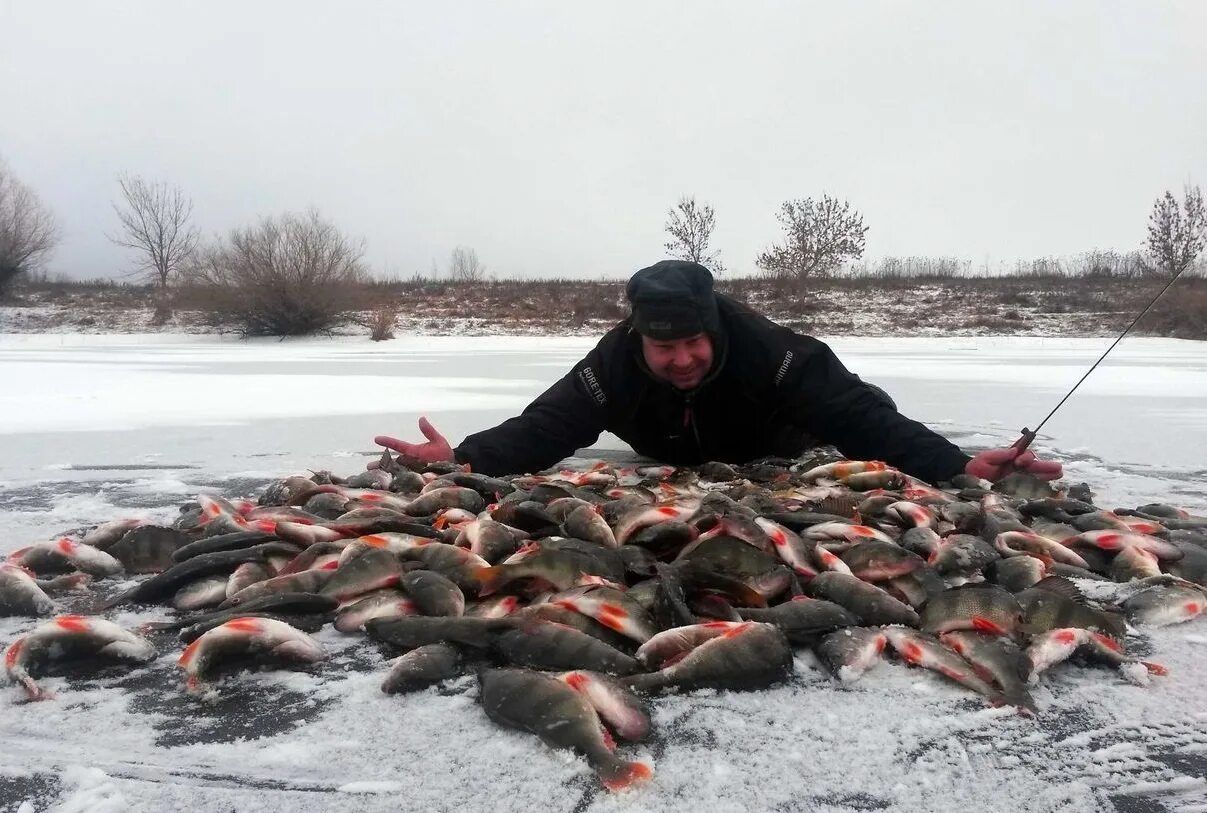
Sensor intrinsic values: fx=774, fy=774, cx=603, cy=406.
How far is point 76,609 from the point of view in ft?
7.55

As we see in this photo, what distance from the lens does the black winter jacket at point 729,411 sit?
4.11 meters

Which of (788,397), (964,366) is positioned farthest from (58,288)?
(788,397)

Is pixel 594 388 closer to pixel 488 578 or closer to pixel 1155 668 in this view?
pixel 488 578

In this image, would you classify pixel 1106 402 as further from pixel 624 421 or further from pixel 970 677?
pixel 970 677

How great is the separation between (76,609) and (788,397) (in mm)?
3291

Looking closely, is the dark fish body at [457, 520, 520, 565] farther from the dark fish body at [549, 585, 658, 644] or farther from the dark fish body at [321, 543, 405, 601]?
the dark fish body at [549, 585, 658, 644]

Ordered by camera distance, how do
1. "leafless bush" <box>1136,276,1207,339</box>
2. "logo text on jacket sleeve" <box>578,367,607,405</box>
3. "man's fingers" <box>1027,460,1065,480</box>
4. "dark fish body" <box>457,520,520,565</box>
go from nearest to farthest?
"dark fish body" <box>457,520,520,565</box>, "man's fingers" <box>1027,460,1065,480</box>, "logo text on jacket sleeve" <box>578,367,607,405</box>, "leafless bush" <box>1136,276,1207,339</box>

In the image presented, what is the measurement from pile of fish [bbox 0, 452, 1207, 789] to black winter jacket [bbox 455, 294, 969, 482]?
2.88ft

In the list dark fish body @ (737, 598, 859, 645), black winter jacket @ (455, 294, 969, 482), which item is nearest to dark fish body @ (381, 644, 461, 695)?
dark fish body @ (737, 598, 859, 645)

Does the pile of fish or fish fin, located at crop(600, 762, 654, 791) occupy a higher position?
the pile of fish

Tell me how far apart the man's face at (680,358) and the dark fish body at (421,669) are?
7.67 feet

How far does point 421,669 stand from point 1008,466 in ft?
10.5

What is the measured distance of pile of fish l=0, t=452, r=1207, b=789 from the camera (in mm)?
1757

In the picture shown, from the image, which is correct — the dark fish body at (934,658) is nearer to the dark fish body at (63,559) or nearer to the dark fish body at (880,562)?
the dark fish body at (880,562)
